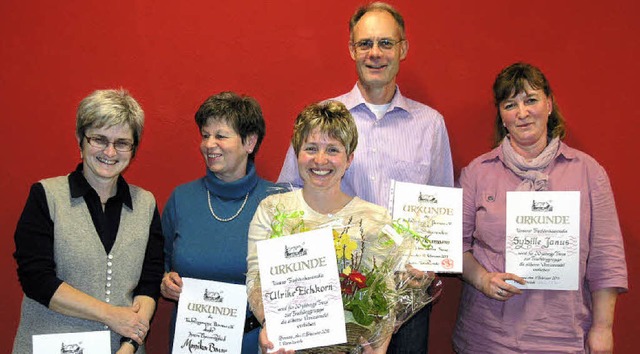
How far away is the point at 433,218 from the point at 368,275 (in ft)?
2.17

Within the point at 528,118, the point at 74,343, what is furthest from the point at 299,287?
the point at 528,118

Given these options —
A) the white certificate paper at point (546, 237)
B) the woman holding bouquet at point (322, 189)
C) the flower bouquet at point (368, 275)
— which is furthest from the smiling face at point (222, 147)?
the white certificate paper at point (546, 237)

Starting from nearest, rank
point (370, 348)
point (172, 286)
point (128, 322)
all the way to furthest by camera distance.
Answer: point (370, 348) < point (128, 322) < point (172, 286)

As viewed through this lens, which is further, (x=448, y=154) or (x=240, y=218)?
(x=448, y=154)

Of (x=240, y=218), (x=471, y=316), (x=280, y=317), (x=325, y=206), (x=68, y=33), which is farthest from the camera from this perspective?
(x=68, y=33)

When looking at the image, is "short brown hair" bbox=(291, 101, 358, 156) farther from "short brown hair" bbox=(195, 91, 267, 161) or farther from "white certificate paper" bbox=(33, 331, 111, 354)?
"white certificate paper" bbox=(33, 331, 111, 354)

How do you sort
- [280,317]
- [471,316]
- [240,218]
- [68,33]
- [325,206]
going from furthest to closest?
[68,33] < [471,316] < [240,218] < [325,206] < [280,317]

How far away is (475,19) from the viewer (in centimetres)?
331

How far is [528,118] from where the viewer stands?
280 centimetres

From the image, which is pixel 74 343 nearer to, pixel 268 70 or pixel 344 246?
pixel 344 246

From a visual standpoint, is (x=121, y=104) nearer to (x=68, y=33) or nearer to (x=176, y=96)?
(x=176, y=96)

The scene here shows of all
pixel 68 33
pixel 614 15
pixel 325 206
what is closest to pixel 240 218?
pixel 325 206

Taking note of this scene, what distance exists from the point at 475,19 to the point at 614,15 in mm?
703

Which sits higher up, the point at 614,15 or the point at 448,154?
the point at 614,15
